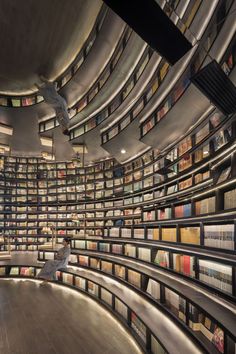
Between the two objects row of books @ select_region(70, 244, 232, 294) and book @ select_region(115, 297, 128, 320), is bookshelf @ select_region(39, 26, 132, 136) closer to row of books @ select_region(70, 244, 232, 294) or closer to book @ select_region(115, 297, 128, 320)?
row of books @ select_region(70, 244, 232, 294)

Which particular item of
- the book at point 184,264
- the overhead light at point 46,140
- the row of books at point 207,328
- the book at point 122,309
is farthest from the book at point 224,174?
the overhead light at point 46,140

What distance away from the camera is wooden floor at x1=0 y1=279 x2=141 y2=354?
4.36 metres

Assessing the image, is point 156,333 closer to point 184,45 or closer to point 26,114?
point 184,45

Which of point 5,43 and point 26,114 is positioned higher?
point 5,43

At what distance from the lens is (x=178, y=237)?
3713 mm

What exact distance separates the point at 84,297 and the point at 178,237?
473cm

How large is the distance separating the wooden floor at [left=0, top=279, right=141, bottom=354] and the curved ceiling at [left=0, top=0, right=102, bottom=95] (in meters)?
5.53

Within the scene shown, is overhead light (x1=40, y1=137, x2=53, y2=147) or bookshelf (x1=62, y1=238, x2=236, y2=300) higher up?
overhead light (x1=40, y1=137, x2=53, y2=147)

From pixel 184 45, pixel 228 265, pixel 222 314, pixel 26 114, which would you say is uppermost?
pixel 26 114

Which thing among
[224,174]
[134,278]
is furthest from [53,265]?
[224,174]

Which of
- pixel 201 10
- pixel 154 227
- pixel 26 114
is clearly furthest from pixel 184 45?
pixel 26 114

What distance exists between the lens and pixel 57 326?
527cm

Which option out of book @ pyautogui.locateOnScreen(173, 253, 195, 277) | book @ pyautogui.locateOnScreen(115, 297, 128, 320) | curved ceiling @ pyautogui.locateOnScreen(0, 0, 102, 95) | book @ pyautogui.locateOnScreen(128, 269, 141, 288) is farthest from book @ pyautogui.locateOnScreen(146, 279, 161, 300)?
curved ceiling @ pyautogui.locateOnScreen(0, 0, 102, 95)

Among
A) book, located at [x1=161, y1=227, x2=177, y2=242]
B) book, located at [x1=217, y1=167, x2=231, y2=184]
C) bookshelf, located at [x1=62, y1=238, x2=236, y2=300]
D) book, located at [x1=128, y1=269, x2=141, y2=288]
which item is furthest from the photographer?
book, located at [x1=128, y1=269, x2=141, y2=288]
